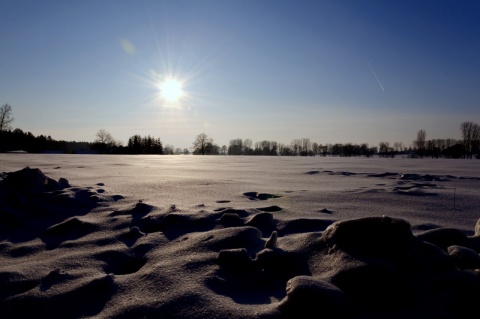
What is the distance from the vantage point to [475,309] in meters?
1.07

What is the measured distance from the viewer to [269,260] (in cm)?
150

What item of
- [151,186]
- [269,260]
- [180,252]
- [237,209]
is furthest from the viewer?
[151,186]

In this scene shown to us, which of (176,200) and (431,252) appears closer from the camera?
(431,252)

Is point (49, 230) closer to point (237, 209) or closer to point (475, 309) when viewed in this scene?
point (237, 209)

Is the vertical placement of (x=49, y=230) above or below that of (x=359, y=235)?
below

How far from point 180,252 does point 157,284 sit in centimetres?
35

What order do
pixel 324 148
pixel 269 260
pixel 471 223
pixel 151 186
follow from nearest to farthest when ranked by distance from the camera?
1. pixel 269 260
2. pixel 471 223
3. pixel 151 186
4. pixel 324 148

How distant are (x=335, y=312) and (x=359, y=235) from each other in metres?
0.48

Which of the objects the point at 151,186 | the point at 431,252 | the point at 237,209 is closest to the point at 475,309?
the point at 431,252

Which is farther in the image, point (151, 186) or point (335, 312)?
point (151, 186)

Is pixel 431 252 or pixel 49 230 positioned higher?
pixel 431 252

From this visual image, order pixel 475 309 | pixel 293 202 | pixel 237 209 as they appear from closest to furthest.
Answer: pixel 475 309 < pixel 237 209 < pixel 293 202

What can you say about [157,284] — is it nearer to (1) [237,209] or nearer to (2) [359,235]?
(2) [359,235]

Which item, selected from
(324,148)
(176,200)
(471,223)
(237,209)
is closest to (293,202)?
(237,209)
